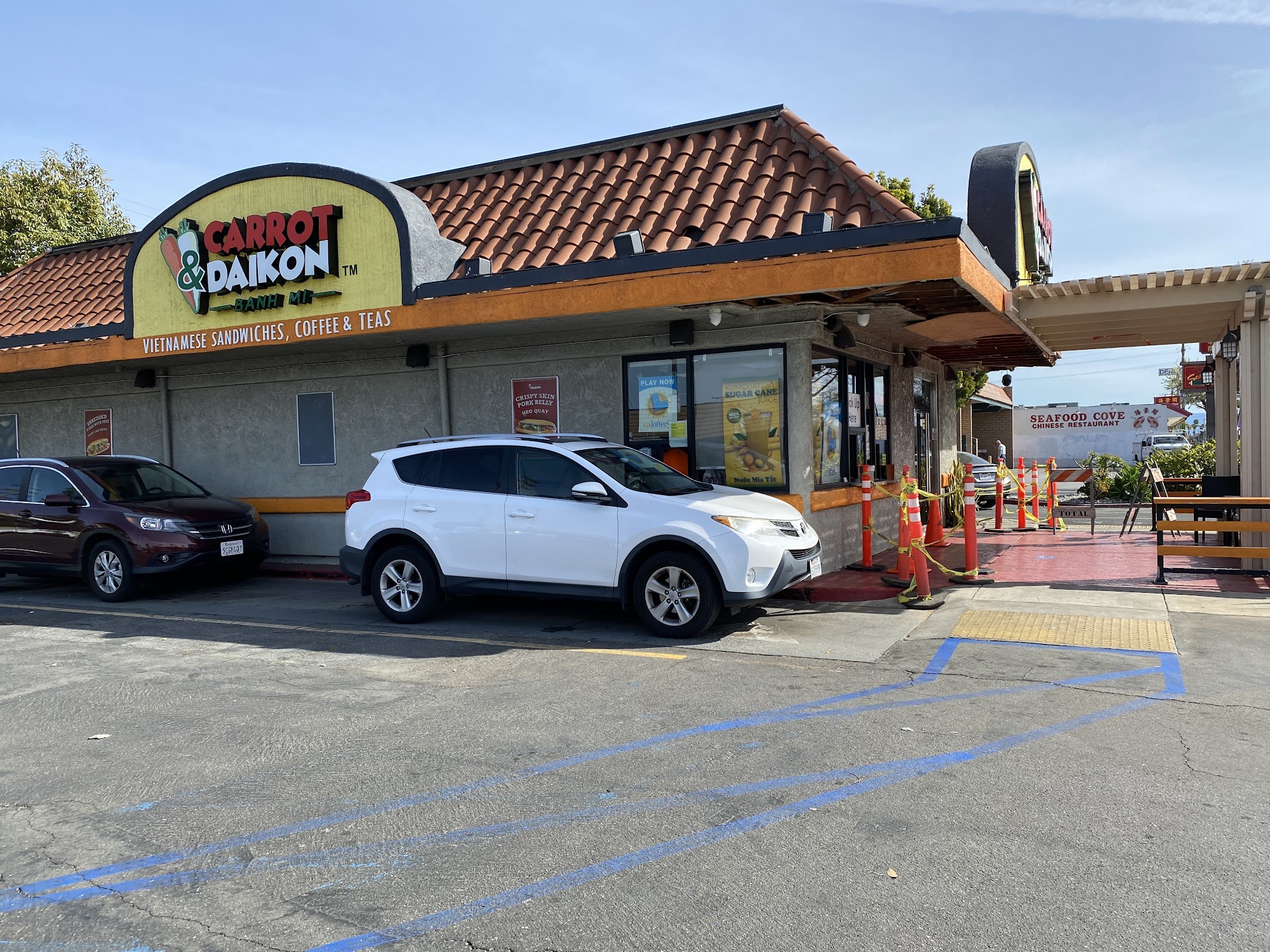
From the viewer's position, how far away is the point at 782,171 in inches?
458

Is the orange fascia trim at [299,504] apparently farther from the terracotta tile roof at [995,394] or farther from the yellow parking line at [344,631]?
the terracotta tile roof at [995,394]

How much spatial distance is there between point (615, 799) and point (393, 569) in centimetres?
528

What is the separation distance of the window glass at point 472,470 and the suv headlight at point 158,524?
13.5 ft

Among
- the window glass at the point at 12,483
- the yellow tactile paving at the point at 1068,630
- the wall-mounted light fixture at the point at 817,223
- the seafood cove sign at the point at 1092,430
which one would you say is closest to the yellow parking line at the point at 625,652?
the yellow tactile paving at the point at 1068,630

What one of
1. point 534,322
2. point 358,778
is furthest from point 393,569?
point 358,778

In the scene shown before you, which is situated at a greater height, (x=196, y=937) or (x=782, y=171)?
(x=782, y=171)

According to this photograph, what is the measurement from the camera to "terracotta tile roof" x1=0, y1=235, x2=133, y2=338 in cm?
1650

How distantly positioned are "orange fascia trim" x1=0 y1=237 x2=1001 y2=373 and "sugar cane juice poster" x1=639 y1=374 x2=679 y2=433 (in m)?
1.59

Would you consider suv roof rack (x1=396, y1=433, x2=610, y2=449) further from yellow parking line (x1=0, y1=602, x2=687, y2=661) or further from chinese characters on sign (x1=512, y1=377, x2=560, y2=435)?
chinese characters on sign (x1=512, y1=377, x2=560, y2=435)

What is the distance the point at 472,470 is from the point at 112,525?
5182 millimetres

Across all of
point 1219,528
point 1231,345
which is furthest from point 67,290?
point 1231,345

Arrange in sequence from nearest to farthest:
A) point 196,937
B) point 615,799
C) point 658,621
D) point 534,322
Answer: point 196,937
point 615,799
point 658,621
point 534,322

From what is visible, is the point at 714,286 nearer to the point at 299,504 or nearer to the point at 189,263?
the point at 299,504

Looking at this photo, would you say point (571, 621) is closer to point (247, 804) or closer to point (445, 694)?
point (445, 694)
